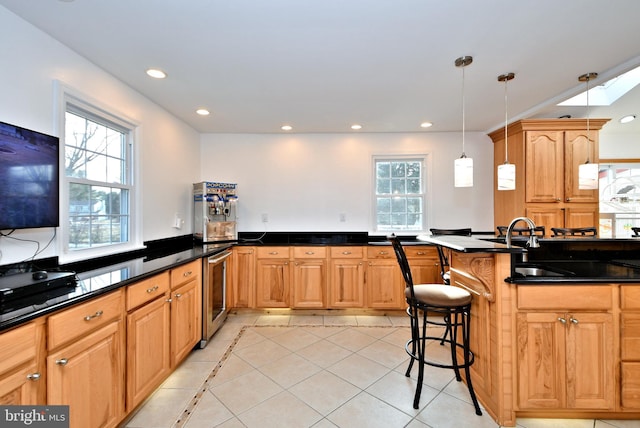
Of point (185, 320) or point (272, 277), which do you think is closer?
point (185, 320)

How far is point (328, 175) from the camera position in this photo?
4.02 meters

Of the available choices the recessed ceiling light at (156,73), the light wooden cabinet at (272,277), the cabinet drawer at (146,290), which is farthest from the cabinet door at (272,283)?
the recessed ceiling light at (156,73)

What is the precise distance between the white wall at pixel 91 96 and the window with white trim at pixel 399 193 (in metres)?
2.72

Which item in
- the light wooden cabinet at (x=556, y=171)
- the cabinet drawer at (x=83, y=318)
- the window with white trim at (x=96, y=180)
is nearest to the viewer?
the cabinet drawer at (x=83, y=318)

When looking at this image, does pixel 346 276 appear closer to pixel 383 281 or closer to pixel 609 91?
pixel 383 281

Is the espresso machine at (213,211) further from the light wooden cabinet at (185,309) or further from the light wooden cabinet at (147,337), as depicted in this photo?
the light wooden cabinet at (147,337)

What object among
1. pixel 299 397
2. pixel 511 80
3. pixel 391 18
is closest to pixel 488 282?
pixel 299 397

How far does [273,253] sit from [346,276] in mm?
982

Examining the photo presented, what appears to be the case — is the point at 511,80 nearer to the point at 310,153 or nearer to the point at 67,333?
the point at 310,153

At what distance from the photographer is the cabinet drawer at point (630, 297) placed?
63.0 inches

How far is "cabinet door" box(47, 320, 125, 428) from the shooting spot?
1.19m

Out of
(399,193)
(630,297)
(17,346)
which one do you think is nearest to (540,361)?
(630,297)

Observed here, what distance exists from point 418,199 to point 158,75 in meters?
3.52

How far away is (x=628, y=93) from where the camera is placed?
3.28m
